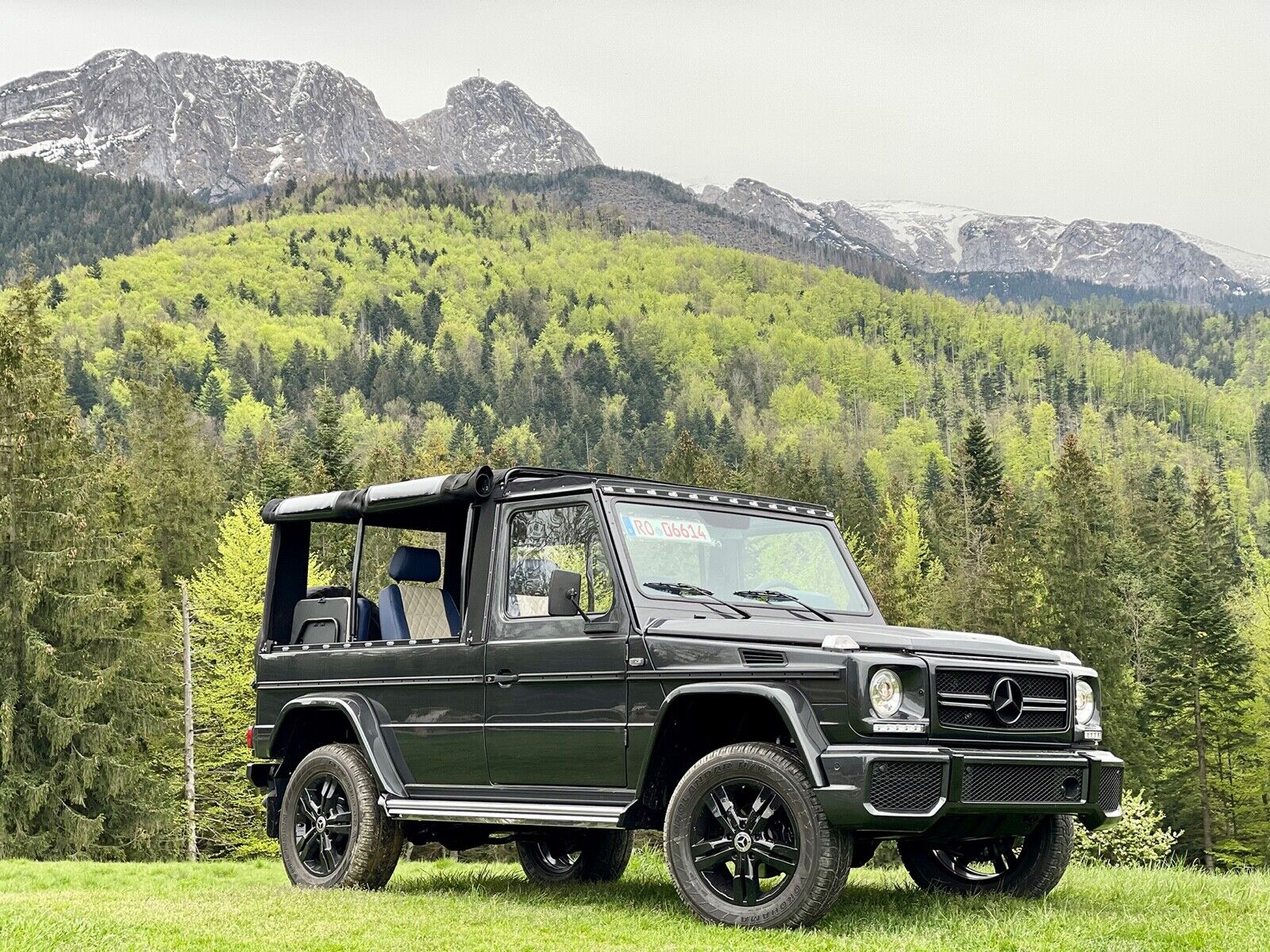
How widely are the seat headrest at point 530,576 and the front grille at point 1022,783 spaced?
3.02 meters

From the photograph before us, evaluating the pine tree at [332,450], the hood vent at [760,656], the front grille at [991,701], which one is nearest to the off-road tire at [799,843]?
the hood vent at [760,656]

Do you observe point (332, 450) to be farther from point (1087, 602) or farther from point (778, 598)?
point (778, 598)

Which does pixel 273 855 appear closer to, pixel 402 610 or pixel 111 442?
pixel 402 610

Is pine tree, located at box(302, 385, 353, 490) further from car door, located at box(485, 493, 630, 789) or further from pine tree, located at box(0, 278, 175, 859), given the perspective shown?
car door, located at box(485, 493, 630, 789)

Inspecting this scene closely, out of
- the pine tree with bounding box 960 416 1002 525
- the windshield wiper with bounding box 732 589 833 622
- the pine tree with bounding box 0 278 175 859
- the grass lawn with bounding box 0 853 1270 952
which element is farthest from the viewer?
the pine tree with bounding box 960 416 1002 525

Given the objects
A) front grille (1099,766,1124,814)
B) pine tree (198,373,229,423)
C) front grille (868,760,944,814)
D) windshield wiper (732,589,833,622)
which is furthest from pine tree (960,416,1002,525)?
pine tree (198,373,229,423)

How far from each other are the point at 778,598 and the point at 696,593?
2.08ft

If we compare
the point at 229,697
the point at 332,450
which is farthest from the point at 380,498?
the point at 332,450

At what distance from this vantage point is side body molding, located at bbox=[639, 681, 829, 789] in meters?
7.67

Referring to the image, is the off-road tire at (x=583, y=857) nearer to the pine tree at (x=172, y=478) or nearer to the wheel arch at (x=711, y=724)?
the wheel arch at (x=711, y=724)

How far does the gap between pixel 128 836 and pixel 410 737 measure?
92.7 ft

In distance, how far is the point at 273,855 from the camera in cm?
4188

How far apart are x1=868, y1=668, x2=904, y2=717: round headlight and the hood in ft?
0.95

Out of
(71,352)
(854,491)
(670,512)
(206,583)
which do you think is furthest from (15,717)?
(71,352)
